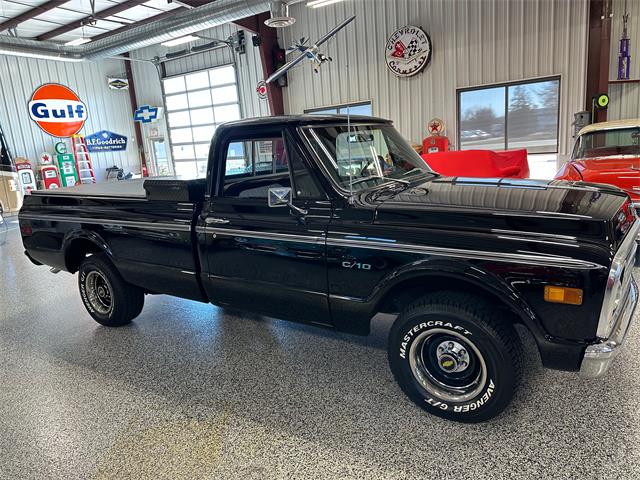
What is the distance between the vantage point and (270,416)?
2.64 meters

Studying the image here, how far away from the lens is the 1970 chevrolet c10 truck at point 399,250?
2.12 meters

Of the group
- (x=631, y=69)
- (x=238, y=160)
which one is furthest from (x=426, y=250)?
(x=631, y=69)

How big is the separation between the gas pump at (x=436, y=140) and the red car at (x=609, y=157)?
15.2 feet

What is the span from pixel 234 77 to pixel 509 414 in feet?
48.4

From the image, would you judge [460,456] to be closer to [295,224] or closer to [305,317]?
[305,317]

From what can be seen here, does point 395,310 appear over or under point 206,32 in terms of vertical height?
under

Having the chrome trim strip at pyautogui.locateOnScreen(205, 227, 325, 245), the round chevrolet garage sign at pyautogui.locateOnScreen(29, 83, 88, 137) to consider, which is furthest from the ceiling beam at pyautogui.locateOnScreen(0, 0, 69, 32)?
A: the chrome trim strip at pyautogui.locateOnScreen(205, 227, 325, 245)

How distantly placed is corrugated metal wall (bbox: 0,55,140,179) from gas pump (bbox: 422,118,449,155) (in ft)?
42.5

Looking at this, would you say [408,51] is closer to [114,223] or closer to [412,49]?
[412,49]

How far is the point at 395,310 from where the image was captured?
2.76 meters

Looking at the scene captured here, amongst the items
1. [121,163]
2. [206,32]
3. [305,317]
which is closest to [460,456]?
[305,317]

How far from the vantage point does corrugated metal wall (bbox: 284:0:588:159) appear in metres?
9.67

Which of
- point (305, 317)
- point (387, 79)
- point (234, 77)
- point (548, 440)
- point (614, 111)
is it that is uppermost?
point (234, 77)

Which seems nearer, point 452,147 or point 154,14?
point 452,147
